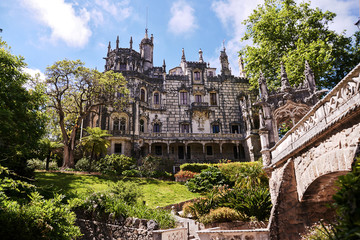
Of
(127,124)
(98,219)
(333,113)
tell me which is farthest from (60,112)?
(333,113)

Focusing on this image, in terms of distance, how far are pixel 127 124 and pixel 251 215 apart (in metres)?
25.7

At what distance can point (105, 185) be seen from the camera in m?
21.2

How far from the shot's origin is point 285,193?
9312 mm

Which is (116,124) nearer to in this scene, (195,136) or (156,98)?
(156,98)

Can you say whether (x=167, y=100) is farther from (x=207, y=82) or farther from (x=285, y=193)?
(x=285, y=193)

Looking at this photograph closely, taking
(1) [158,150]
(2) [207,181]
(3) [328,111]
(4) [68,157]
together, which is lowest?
(2) [207,181]

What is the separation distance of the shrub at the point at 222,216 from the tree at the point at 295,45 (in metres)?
14.4

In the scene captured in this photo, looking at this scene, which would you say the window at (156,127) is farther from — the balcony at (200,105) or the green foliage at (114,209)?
the green foliage at (114,209)

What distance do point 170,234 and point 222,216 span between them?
4.27 m

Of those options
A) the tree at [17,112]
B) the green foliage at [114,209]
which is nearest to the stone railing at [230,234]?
the green foliage at [114,209]

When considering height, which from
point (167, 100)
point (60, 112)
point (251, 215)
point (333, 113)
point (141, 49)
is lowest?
point (251, 215)

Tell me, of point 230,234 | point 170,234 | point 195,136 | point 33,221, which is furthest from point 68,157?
point 230,234

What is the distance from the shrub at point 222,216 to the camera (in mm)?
12148

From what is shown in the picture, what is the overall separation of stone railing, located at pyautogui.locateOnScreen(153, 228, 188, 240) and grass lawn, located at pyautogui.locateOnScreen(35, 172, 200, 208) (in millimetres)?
8073
